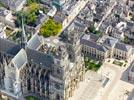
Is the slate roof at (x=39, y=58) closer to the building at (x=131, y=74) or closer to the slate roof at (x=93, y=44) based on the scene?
the slate roof at (x=93, y=44)

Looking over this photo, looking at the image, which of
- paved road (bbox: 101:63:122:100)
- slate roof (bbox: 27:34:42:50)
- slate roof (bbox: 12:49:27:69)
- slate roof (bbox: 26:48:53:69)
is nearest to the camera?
slate roof (bbox: 12:49:27:69)

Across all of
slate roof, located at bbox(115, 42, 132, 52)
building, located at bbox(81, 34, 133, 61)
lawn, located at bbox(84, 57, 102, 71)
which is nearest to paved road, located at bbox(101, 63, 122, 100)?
lawn, located at bbox(84, 57, 102, 71)

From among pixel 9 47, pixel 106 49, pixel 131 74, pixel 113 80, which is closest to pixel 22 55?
pixel 9 47

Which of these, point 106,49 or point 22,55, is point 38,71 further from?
point 106,49

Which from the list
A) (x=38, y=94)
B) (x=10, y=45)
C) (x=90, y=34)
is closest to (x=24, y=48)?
(x=10, y=45)

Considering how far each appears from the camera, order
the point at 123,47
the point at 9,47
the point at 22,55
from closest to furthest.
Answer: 1. the point at 22,55
2. the point at 9,47
3. the point at 123,47

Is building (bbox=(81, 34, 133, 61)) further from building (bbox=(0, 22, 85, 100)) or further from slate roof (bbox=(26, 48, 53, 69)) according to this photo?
slate roof (bbox=(26, 48, 53, 69))

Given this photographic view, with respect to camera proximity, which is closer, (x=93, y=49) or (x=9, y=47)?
(x=9, y=47)
